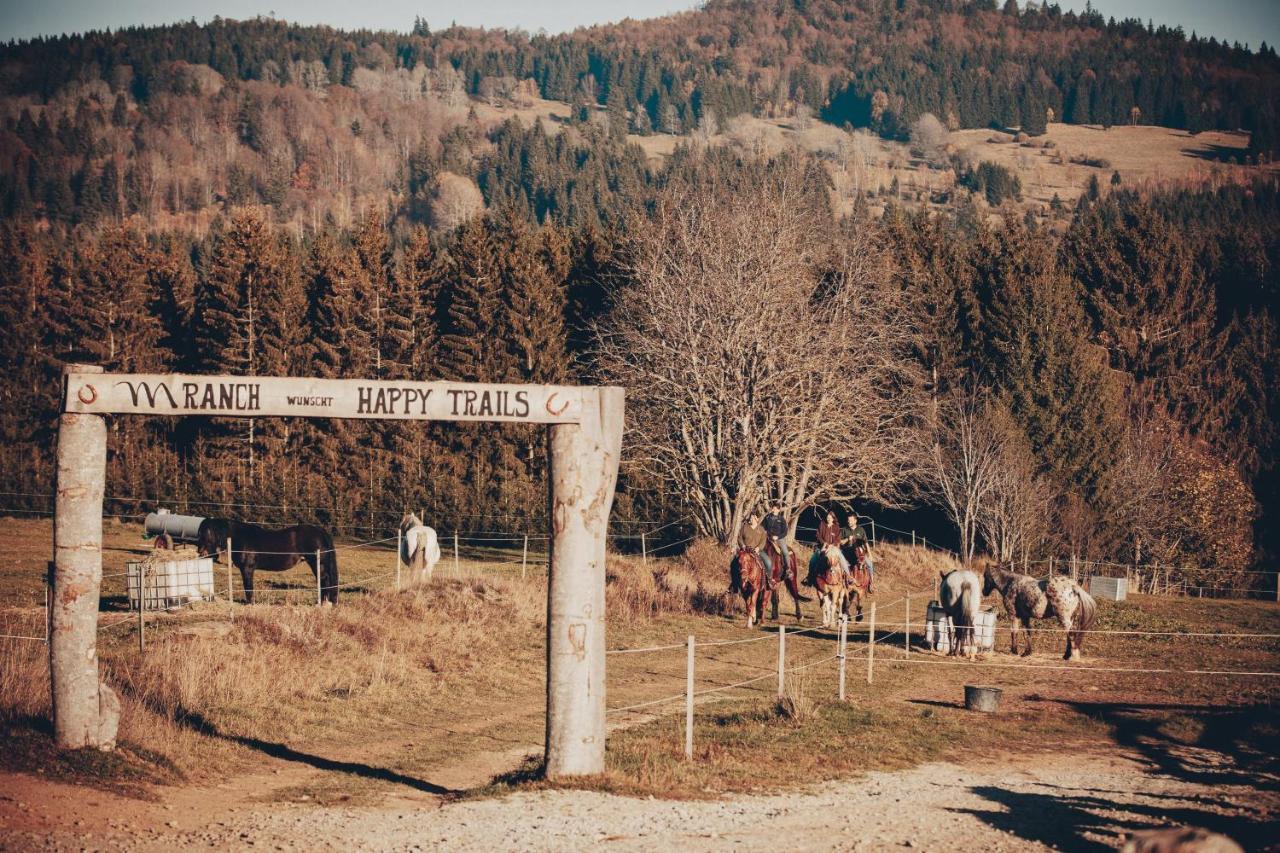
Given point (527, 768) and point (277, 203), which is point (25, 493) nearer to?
point (527, 768)

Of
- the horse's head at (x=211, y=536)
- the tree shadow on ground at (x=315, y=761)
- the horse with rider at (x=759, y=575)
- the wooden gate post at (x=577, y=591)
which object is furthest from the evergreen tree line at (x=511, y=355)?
the wooden gate post at (x=577, y=591)

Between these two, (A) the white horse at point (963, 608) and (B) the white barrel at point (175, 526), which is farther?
(B) the white barrel at point (175, 526)

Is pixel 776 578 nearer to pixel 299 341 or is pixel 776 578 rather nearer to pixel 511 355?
pixel 511 355

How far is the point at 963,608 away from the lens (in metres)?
23.0

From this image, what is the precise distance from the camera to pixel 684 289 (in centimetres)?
3922

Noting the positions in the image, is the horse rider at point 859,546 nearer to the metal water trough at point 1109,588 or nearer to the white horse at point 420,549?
the metal water trough at point 1109,588

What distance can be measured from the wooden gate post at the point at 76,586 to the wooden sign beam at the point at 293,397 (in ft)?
0.39

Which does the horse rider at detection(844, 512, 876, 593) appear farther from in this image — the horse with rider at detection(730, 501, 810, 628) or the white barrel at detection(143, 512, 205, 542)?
the white barrel at detection(143, 512, 205, 542)

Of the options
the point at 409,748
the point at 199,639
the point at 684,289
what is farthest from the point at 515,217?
the point at 409,748

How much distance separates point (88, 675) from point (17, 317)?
48.5 m

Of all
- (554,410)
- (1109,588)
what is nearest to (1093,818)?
(554,410)

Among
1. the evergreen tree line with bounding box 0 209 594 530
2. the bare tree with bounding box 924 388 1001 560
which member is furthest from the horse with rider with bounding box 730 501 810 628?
the evergreen tree line with bounding box 0 209 594 530

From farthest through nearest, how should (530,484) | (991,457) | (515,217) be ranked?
1. (515,217)
2. (530,484)
3. (991,457)

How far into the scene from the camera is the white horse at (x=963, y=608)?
899 inches
